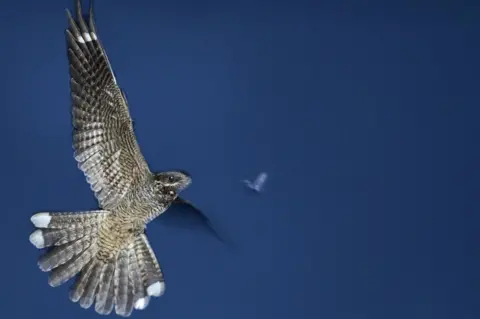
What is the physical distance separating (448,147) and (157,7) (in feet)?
2.05

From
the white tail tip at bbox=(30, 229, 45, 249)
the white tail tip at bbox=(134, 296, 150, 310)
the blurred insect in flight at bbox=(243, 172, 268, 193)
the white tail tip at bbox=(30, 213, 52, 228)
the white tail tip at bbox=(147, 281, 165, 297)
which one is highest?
the blurred insect in flight at bbox=(243, 172, 268, 193)

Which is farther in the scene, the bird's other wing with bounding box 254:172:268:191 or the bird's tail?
the bird's other wing with bounding box 254:172:268:191

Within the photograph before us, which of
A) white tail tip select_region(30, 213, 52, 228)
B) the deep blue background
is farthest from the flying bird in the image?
the deep blue background

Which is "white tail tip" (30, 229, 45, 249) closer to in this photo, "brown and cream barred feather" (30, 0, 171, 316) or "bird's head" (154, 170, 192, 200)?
"brown and cream barred feather" (30, 0, 171, 316)

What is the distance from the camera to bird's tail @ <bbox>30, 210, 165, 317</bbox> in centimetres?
138

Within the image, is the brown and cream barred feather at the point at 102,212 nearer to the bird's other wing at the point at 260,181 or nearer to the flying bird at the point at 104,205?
the flying bird at the point at 104,205

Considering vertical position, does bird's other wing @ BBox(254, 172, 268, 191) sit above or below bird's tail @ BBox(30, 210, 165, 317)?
above

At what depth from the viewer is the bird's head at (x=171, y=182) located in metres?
1.34

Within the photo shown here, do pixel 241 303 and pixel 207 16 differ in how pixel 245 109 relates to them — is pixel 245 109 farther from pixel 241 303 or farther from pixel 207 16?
pixel 241 303

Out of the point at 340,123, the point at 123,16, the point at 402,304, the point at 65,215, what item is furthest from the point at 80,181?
the point at 402,304

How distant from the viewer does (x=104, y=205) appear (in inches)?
55.1

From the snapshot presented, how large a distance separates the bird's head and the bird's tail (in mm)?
126

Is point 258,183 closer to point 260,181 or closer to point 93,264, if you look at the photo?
point 260,181

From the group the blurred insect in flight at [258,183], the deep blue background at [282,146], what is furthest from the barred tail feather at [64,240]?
the blurred insect in flight at [258,183]
